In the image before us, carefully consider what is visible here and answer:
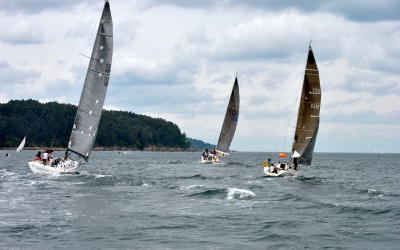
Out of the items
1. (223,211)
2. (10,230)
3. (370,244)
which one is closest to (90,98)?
(223,211)

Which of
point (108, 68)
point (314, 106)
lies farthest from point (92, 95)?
point (314, 106)

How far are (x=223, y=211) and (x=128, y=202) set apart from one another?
6.99 metres

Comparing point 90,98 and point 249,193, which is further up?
point 90,98

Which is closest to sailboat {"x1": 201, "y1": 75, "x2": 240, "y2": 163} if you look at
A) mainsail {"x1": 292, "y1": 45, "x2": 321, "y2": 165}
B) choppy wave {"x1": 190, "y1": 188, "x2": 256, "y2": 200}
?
mainsail {"x1": 292, "y1": 45, "x2": 321, "y2": 165}

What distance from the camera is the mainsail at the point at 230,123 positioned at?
320 feet

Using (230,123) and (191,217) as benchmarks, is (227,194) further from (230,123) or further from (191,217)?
(230,123)

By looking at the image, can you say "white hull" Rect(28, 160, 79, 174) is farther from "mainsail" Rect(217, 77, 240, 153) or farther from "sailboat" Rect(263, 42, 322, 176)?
"mainsail" Rect(217, 77, 240, 153)

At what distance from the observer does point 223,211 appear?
3444 centimetres

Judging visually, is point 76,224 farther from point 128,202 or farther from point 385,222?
point 385,222

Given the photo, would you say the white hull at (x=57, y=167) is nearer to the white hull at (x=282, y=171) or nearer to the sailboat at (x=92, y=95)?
the sailboat at (x=92, y=95)

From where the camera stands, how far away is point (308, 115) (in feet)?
205

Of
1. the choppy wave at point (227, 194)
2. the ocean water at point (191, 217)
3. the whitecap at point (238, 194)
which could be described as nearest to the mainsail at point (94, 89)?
the ocean water at point (191, 217)

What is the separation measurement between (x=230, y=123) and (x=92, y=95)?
42.9 m

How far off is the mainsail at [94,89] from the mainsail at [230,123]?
40.1m
